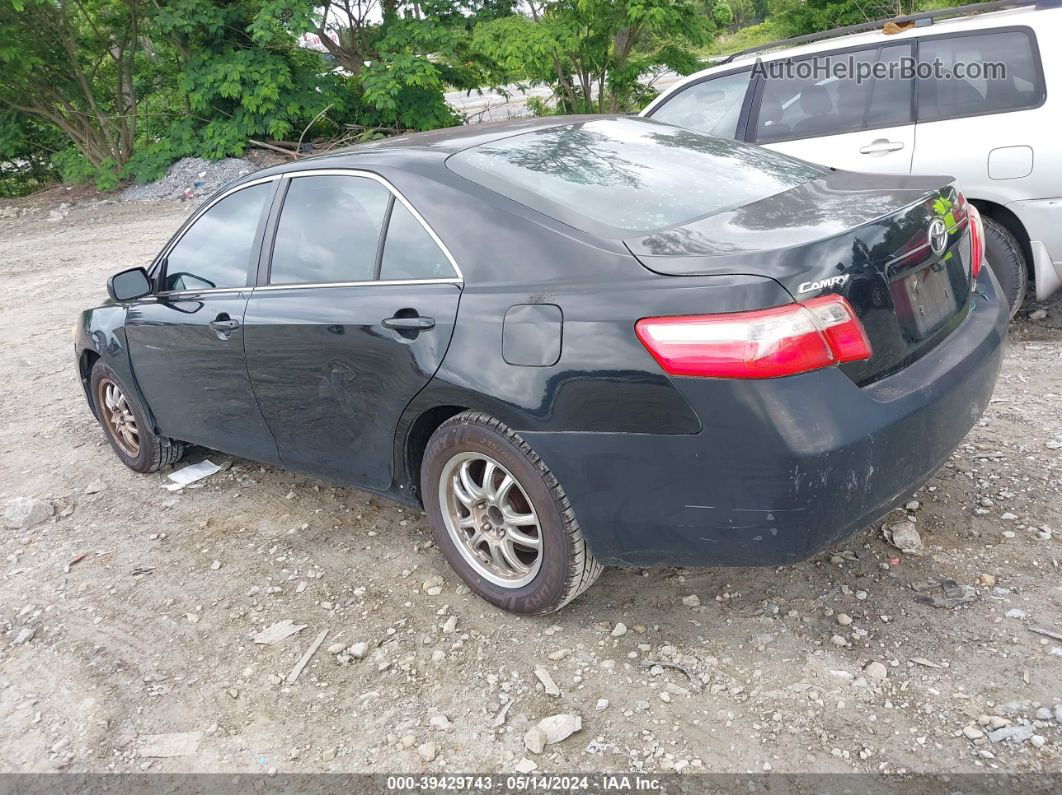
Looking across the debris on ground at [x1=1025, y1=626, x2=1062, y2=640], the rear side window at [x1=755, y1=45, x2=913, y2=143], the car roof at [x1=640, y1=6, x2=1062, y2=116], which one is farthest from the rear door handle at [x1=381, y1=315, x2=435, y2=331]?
the car roof at [x1=640, y1=6, x2=1062, y2=116]

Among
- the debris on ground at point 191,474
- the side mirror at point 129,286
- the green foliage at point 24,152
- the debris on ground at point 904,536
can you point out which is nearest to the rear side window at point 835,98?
the debris on ground at point 904,536

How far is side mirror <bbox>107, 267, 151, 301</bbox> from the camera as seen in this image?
14.2 feet

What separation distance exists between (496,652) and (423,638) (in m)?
0.30

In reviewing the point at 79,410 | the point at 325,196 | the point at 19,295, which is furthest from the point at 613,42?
the point at 325,196

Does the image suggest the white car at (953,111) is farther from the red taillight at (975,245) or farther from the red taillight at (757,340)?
the red taillight at (757,340)

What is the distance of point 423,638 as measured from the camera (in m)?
3.19

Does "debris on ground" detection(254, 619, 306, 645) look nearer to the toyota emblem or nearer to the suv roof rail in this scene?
the toyota emblem

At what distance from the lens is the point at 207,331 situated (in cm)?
400

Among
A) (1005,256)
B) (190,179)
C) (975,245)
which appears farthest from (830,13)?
(975,245)

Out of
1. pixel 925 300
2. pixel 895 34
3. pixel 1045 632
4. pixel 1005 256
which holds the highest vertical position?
pixel 895 34

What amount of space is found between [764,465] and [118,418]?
3917mm

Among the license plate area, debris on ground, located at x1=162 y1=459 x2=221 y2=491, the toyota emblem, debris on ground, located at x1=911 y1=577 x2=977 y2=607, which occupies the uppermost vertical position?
the toyota emblem

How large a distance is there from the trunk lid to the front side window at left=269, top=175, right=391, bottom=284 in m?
1.15

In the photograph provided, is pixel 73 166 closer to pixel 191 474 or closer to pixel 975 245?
pixel 191 474
